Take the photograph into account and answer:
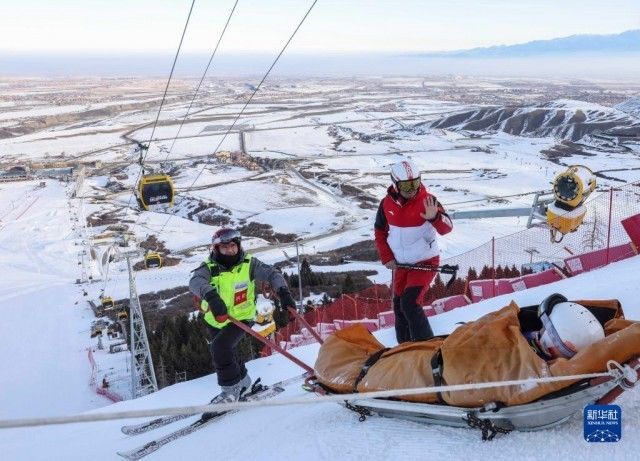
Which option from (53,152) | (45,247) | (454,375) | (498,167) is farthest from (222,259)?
(53,152)

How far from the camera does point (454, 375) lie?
2.53 meters

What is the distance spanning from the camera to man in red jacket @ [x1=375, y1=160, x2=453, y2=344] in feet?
14.1

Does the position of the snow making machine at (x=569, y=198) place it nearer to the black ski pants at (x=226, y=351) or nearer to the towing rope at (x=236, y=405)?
the black ski pants at (x=226, y=351)

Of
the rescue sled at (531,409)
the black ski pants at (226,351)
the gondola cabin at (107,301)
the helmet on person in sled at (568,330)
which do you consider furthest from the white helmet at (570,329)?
the gondola cabin at (107,301)

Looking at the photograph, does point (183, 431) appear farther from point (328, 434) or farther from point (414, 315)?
point (414, 315)

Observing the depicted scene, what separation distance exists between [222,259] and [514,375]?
276cm

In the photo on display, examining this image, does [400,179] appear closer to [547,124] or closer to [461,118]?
[547,124]

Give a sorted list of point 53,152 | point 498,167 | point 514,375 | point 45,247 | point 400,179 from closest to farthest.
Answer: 1. point 514,375
2. point 400,179
3. point 45,247
4. point 498,167
5. point 53,152

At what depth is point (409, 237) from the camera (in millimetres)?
4527

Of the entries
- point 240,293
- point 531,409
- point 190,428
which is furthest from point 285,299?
point 531,409

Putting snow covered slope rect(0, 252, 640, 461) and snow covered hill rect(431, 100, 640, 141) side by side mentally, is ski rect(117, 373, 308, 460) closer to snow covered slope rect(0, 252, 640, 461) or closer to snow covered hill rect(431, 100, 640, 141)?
snow covered slope rect(0, 252, 640, 461)

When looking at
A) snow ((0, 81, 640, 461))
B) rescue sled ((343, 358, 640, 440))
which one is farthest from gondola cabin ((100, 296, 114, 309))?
rescue sled ((343, 358, 640, 440))

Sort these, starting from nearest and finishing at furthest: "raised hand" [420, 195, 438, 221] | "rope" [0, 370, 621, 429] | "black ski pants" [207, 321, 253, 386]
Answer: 1. "rope" [0, 370, 621, 429]
2. "raised hand" [420, 195, 438, 221]
3. "black ski pants" [207, 321, 253, 386]

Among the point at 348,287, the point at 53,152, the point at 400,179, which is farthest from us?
the point at 53,152
